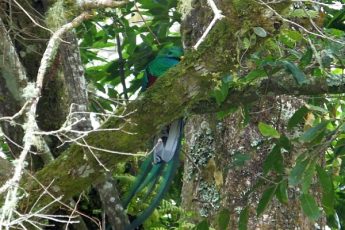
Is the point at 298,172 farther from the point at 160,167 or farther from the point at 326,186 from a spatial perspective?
the point at 160,167

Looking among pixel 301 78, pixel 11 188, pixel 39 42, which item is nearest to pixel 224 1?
pixel 301 78

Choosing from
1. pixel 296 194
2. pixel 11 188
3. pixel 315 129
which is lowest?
pixel 296 194

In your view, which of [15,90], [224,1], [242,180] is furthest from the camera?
[242,180]

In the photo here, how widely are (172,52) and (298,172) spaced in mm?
1070

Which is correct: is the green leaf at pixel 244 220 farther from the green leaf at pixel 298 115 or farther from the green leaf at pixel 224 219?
the green leaf at pixel 298 115

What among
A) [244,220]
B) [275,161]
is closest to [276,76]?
[275,161]

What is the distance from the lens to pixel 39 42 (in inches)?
125

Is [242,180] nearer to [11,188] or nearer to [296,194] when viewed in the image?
[296,194]

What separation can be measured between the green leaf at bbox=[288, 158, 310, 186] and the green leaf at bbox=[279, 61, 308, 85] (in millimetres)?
248

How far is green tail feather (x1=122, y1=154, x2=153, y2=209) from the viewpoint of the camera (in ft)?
10.0

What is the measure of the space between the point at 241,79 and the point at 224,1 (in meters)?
0.42

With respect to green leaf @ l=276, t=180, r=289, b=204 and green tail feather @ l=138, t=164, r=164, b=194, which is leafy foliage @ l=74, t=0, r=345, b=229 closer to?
green leaf @ l=276, t=180, r=289, b=204

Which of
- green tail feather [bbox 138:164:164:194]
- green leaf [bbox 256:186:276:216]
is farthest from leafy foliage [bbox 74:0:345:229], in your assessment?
green tail feather [bbox 138:164:164:194]

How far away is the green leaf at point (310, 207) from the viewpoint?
250 cm
